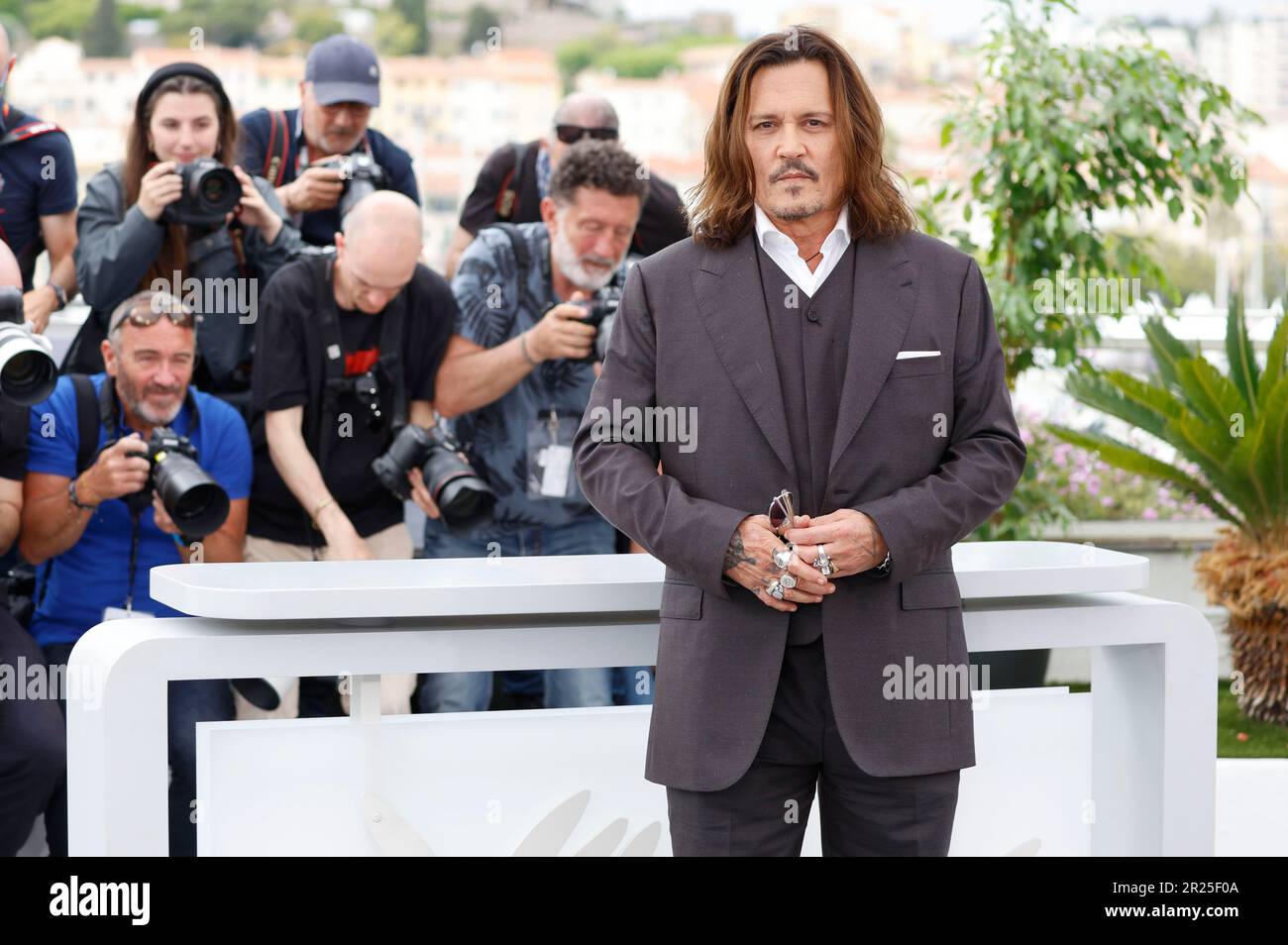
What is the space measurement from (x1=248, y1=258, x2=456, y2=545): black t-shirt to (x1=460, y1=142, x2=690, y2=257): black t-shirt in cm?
53

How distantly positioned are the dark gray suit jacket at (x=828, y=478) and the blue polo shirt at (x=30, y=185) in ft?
7.49

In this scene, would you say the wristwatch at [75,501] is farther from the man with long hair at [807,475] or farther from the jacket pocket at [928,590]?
the jacket pocket at [928,590]

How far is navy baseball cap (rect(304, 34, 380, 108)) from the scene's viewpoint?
3879mm

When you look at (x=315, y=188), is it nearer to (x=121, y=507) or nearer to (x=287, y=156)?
(x=287, y=156)

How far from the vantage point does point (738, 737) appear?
6.48 feet

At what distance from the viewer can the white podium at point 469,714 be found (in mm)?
2117

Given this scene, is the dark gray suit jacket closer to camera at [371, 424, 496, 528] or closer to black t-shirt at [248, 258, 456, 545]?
camera at [371, 424, 496, 528]

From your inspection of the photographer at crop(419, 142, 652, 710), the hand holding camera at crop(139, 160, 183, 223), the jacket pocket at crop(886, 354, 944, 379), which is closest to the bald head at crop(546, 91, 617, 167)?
the photographer at crop(419, 142, 652, 710)

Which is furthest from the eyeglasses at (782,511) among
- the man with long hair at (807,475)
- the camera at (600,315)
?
the camera at (600,315)

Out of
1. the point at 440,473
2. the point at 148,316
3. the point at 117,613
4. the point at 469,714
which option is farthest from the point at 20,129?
the point at 469,714
